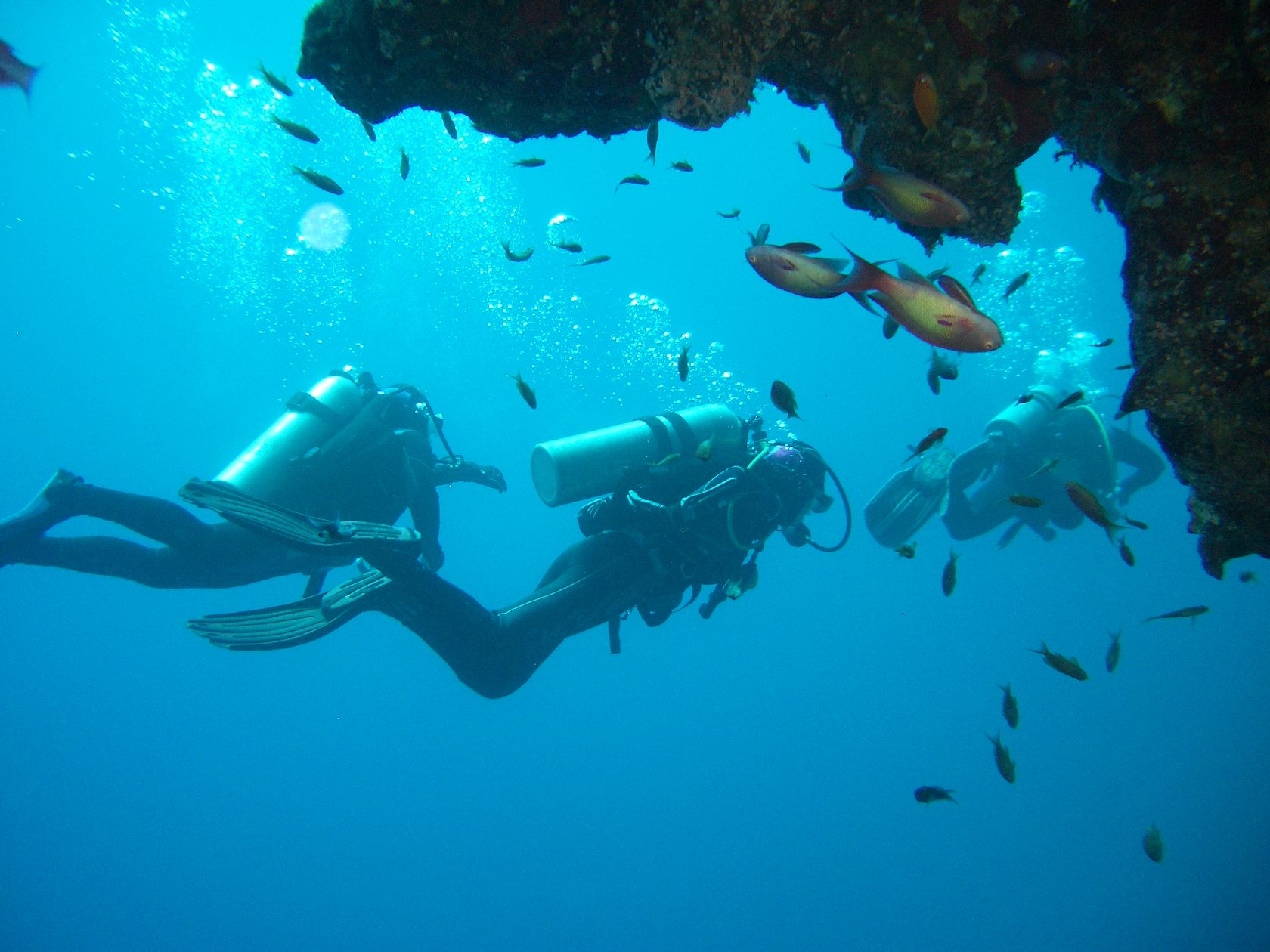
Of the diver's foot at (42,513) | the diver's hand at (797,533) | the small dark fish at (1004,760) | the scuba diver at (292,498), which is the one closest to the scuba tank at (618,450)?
the diver's hand at (797,533)

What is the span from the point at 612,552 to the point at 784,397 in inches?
119

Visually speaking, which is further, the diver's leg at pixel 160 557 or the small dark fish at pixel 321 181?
the diver's leg at pixel 160 557

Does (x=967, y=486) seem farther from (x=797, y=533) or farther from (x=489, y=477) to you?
(x=489, y=477)

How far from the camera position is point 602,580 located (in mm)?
5566

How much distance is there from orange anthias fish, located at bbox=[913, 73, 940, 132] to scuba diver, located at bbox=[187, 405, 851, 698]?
2.87 m

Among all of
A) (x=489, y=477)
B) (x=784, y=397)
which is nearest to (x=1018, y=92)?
(x=784, y=397)

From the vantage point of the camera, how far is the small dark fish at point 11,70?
3209 millimetres

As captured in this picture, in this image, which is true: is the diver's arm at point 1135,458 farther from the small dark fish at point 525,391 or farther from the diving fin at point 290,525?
the diving fin at point 290,525

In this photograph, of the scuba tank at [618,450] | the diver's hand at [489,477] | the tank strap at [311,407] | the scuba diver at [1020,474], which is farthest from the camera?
the scuba diver at [1020,474]

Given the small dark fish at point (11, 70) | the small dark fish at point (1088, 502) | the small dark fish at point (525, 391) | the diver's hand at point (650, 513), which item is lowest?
the small dark fish at point (1088, 502)

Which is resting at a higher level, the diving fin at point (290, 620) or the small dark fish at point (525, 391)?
the small dark fish at point (525, 391)

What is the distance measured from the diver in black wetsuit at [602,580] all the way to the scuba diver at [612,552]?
0.5 inches

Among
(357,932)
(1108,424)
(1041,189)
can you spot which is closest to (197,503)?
(1108,424)

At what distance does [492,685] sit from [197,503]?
2665mm
